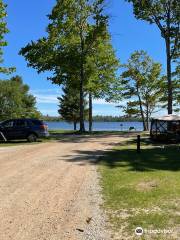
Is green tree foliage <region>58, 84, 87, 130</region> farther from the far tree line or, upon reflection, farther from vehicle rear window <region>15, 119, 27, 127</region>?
vehicle rear window <region>15, 119, 27, 127</region>

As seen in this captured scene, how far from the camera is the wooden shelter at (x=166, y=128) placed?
3084 cm

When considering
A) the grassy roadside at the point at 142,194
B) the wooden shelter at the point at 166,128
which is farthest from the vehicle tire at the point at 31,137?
the grassy roadside at the point at 142,194

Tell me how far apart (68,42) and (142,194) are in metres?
32.7

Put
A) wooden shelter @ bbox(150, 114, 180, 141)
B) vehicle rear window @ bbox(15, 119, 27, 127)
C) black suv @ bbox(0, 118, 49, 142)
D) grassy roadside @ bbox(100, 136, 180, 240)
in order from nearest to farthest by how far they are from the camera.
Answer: grassy roadside @ bbox(100, 136, 180, 240)
wooden shelter @ bbox(150, 114, 180, 141)
black suv @ bbox(0, 118, 49, 142)
vehicle rear window @ bbox(15, 119, 27, 127)

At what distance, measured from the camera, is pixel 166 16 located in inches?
1558

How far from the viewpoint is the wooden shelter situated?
3084 centimetres

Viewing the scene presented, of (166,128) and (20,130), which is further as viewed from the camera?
(166,128)

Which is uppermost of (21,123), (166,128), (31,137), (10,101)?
(10,101)

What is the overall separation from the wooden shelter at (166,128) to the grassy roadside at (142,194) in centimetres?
1095

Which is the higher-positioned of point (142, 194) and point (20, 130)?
point (20, 130)

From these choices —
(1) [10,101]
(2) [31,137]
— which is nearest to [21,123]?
(2) [31,137]

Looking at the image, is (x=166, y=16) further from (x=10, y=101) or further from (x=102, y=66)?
(x=10, y=101)

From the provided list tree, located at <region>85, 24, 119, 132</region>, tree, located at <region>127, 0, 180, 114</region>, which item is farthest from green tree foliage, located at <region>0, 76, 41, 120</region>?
tree, located at <region>127, 0, 180, 114</region>

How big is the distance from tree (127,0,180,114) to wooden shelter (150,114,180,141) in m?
7.41
